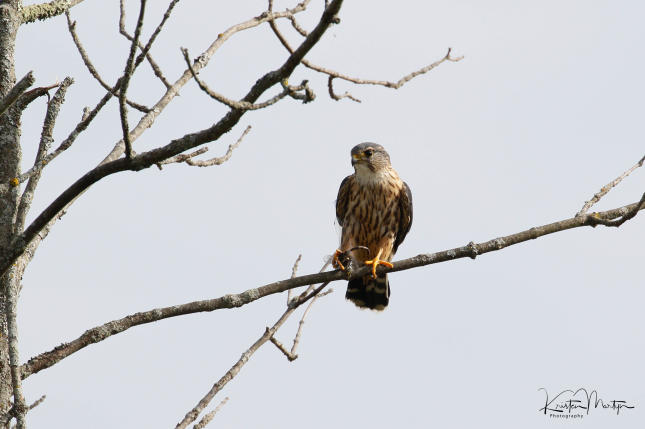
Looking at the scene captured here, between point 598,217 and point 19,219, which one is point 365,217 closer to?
point 598,217

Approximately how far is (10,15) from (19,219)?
2.59ft

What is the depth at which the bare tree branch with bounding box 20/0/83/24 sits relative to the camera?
3139 millimetres

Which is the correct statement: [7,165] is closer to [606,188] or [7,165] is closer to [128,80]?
[128,80]

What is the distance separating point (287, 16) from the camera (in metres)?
3.28

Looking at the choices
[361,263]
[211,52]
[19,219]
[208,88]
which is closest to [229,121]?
[208,88]

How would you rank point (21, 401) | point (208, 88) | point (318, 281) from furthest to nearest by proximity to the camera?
1. point (318, 281)
2. point (208, 88)
3. point (21, 401)

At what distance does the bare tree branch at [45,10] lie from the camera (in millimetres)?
3139

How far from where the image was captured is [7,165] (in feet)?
8.73

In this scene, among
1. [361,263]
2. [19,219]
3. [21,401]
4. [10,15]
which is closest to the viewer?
[21,401]

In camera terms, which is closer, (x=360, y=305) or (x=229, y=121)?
(x=229, y=121)

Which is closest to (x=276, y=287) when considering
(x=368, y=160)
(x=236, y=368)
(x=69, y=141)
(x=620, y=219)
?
(x=236, y=368)

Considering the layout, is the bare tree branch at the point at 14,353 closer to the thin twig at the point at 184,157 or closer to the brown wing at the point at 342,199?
the thin twig at the point at 184,157

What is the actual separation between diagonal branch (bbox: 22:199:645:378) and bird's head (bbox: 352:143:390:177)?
2.26 metres

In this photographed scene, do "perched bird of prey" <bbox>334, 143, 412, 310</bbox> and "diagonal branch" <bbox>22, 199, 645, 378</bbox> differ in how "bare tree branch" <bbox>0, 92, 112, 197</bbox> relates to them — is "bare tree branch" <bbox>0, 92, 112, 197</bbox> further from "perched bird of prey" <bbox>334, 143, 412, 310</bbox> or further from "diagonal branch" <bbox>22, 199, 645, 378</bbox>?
"perched bird of prey" <bbox>334, 143, 412, 310</bbox>
